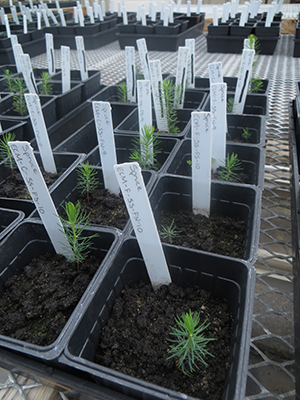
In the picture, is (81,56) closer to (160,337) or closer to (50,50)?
(50,50)

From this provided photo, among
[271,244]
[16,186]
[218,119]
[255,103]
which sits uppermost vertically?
[218,119]

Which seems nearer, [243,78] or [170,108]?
[243,78]

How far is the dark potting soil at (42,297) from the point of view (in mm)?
692

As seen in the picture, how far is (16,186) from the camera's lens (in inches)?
45.9

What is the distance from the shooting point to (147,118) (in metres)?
1.13

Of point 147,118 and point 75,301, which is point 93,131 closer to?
point 147,118

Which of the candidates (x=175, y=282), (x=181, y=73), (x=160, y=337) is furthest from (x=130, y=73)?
(x=160, y=337)

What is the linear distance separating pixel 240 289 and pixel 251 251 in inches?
3.8

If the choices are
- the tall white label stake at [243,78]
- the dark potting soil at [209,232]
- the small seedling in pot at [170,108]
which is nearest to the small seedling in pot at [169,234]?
the dark potting soil at [209,232]

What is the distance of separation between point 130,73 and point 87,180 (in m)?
0.82

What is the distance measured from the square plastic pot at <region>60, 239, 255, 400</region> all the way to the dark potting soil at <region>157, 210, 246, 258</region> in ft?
0.32

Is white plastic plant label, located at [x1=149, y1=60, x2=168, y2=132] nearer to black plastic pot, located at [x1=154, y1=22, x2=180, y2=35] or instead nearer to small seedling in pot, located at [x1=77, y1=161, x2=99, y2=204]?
small seedling in pot, located at [x1=77, y1=161, x2=99, y2=204]

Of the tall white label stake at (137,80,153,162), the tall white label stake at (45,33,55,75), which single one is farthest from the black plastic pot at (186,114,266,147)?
the tall white label stake at (45,33,55,75)

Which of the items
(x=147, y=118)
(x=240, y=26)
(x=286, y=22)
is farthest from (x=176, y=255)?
(x=286, y=22)
